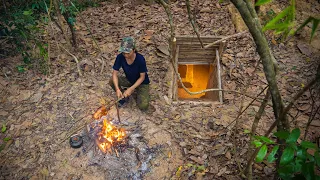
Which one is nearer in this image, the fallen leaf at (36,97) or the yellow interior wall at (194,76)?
the fallen leaf at (36,97)

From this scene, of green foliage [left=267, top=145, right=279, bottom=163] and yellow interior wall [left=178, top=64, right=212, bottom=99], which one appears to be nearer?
green foliage [left=267, top=145, right=279, bottom=163]

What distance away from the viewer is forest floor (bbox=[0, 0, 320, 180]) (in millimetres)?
4172

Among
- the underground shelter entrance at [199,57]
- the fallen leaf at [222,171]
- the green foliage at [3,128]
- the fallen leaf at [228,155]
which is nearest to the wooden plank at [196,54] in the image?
the underground shelter entrance at [199,57]

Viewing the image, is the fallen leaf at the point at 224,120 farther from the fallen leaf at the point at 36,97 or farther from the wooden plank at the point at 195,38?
the fallen leaf at the point at 36,97

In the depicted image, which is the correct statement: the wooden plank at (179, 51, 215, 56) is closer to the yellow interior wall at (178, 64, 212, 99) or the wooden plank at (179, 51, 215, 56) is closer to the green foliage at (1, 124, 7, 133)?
the yellow interior wall at (178, 64, 212, 99)

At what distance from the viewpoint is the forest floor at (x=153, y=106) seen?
4.17 m

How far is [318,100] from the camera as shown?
5.14m

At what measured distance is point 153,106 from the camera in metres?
5.41

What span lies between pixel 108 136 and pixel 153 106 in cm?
143

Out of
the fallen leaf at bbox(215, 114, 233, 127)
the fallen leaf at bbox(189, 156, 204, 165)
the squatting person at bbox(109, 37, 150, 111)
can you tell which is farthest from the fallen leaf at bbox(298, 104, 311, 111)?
the squatting person at bbox(109, 37, 150, 111)

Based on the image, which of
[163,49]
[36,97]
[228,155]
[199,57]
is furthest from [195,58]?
[36,97]

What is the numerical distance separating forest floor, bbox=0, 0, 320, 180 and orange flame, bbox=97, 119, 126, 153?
13.9 inches

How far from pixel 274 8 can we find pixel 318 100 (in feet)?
12.8

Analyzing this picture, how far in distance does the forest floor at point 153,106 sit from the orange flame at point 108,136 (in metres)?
0.35
